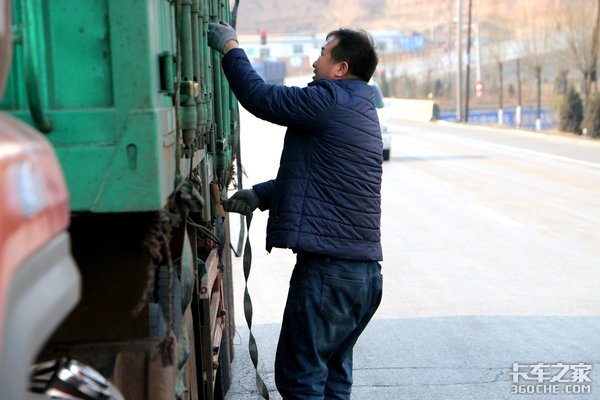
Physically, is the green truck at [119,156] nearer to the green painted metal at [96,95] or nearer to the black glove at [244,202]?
the green painted metal at [96,95]

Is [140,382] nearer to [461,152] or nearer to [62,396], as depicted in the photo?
[62,396]

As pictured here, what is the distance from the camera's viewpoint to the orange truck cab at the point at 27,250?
157 cm

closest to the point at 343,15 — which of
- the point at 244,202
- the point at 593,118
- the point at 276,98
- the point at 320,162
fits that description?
the point at 593,118

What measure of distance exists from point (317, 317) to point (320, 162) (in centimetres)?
69

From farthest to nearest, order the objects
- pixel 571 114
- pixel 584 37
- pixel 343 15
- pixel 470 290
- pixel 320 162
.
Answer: pixel 343 15, pixel 584 37, pixel 571 114, pixel 470 290, pixel 320 162

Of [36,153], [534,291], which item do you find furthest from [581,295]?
[36,153]

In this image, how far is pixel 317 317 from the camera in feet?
14.9

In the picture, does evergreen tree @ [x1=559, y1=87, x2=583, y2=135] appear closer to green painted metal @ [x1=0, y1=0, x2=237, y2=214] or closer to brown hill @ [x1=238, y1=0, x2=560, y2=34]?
green painted metal @ [x1=0, y1=0, x2=237, y2=214]

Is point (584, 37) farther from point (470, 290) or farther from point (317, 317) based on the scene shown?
point (317, 317)

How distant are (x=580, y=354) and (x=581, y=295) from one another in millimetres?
2062

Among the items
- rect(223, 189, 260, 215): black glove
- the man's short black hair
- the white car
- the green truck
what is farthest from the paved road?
the white car

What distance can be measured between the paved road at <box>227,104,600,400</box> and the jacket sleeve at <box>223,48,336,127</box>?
2609mm

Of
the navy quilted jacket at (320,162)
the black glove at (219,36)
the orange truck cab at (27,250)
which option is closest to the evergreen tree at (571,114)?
the navy quilted jacket at (320,162)

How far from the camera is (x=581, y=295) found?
361 inches
